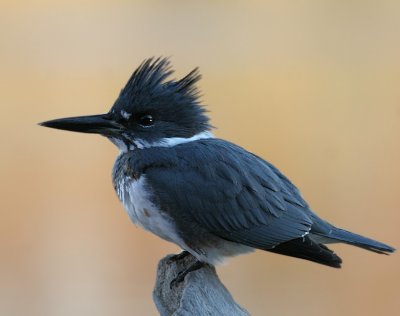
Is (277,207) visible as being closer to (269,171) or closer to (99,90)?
(269,171)

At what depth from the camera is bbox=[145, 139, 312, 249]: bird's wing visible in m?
1.86

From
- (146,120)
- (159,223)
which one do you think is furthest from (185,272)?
(146,120)

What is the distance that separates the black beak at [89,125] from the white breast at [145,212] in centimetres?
16

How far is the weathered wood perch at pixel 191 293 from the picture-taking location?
61.8 inches

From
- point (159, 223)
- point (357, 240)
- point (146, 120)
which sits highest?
point (146, 120)

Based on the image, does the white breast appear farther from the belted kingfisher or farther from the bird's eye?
Result: the bird's eye

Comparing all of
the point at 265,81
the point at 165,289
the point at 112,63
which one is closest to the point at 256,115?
the point at 265,81

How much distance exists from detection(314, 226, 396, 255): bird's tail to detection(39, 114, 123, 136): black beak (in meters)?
0.66

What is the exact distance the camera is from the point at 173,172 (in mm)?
1904

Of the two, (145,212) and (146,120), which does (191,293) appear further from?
(146,120)

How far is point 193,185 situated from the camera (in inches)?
73.8

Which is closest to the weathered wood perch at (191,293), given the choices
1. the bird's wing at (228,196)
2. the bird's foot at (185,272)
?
the bird's foot at (185,272)

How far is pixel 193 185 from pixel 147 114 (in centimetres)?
28

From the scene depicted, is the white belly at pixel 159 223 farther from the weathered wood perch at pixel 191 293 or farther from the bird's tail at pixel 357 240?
the bird's tail at pixel 357 240
